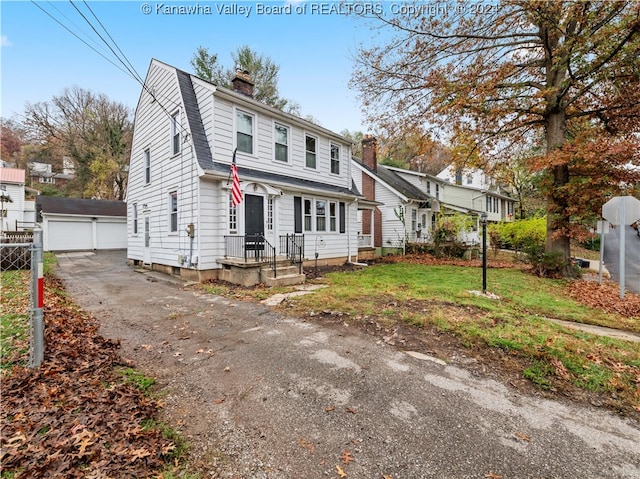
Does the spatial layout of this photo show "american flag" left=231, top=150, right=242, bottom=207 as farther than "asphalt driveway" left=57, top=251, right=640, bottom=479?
Yes

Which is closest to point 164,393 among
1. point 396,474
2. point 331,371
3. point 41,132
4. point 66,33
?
point 331,371

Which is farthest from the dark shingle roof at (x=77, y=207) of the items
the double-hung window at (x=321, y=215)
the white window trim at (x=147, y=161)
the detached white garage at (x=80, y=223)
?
the double-hung window at (x=321, y=215)

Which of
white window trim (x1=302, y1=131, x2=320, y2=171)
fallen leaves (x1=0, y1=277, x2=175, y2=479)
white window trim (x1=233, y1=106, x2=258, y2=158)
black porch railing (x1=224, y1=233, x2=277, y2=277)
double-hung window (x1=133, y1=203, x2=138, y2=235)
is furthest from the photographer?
double-hung window (x1=133, y1=203, x2=138, y2=235)

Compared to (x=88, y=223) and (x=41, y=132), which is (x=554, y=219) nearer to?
(x=88, y=223)

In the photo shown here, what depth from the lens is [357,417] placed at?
2.59 meters

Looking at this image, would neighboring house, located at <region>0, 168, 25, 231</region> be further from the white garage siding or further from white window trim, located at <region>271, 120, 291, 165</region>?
white window trim, located at <region>271, 120, 291, 165</region>

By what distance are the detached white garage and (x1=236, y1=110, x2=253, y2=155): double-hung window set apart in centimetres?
1676

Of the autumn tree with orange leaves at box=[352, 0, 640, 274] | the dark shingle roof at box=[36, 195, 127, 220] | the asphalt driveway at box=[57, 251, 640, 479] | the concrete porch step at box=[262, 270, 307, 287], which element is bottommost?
the asphalt driveway at box=[57, 251, 640, 479]

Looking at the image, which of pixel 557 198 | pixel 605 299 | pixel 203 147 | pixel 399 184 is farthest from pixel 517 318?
pixel 399 184

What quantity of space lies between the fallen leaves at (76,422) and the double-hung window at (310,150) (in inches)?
415

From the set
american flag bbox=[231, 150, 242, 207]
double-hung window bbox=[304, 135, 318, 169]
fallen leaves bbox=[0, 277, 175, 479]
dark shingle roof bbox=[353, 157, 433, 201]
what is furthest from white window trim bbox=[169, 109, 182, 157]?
dark shingle roof bbox=[353, 157, 433, 201]

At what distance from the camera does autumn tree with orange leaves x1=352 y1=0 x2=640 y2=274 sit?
328 inches

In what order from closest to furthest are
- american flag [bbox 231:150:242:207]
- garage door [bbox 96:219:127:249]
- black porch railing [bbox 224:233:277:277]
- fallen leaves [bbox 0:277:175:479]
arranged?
fallen leaves [bbox 0:277:175:479], american flag [bbox 231:150:242:207], black porch railing [bbox 224:233:277:277], garage door [bbox 96:219:127:249]

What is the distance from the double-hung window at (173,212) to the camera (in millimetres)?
10509
